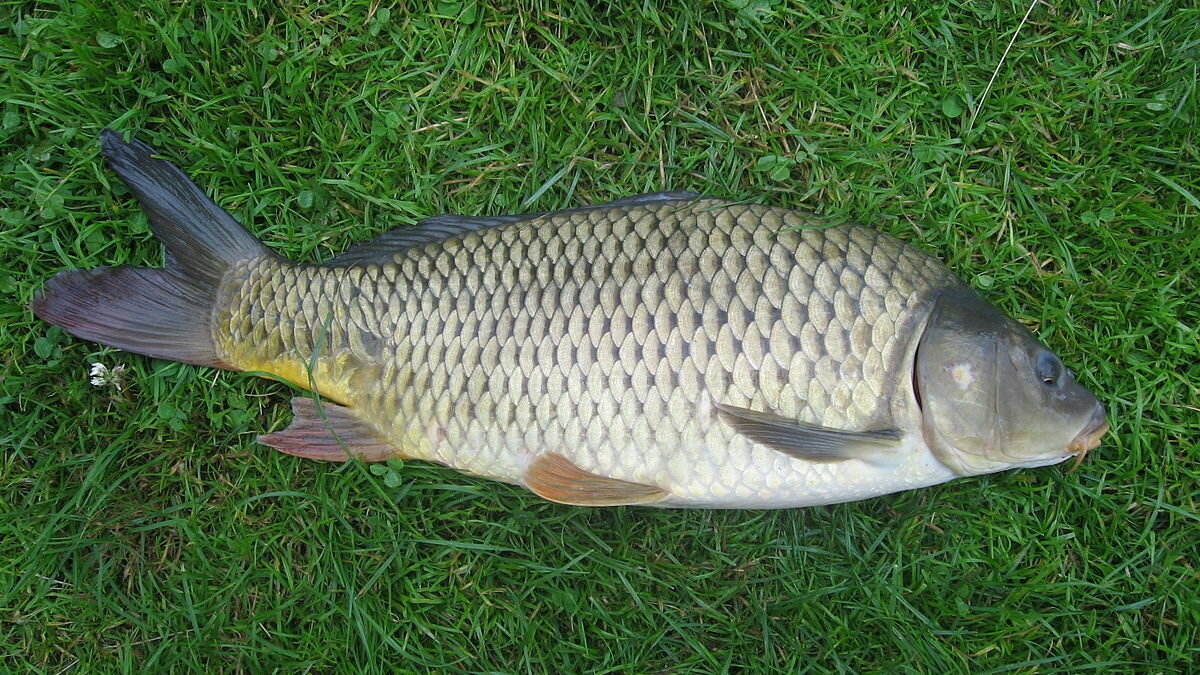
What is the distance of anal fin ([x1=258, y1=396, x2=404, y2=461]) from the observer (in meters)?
1.80

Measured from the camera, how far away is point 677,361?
158 centimetres

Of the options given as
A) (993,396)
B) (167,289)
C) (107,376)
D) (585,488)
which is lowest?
(107,376)

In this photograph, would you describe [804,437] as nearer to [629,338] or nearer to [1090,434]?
[629,338]

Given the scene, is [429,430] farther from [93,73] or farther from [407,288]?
[93,73]

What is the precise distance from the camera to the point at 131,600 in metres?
1.97

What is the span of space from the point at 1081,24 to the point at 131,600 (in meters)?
2.87

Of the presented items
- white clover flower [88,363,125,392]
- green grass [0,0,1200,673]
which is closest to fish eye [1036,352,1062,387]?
green grass [0,0,1200,673]

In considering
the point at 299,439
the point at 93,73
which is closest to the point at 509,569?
the point at 299,439

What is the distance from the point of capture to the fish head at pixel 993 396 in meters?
1.58

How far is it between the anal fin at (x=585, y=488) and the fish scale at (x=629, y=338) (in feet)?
0.06

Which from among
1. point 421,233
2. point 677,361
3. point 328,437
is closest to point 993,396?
point 677,361

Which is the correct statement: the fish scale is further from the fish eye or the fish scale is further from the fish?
the fish eye

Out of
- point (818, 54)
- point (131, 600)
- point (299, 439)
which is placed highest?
point (818, 54)

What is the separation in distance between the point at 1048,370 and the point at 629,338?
2.87ft
